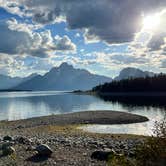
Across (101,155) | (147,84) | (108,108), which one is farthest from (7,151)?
(147,84)

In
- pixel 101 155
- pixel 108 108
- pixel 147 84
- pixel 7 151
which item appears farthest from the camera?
pixel 147 84

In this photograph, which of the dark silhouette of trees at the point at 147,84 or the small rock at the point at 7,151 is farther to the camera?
the dark silhouette of trees at the point at 147,84

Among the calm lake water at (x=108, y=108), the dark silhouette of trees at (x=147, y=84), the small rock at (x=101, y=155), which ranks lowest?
the calm lake water at (x=108, y=108)

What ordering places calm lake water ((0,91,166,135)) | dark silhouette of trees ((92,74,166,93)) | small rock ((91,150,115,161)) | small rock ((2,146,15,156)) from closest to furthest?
small rock ((91,150,115,161)) < small rock ((2,146,15,156)) < calm lake water ((0,91,166,135)) < dark silhouette of trees ((92,74,166,93))

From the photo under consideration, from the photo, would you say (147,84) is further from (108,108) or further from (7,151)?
(7,151)

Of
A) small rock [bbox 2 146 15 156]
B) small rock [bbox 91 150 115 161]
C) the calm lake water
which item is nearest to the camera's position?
small rock [bbox 91 150 115 161]

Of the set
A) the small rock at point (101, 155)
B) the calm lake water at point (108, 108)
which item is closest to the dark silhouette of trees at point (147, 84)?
the calm lake water at point (108, 108)

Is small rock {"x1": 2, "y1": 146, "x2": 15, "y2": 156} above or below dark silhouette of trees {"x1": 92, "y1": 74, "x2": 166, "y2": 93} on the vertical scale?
below

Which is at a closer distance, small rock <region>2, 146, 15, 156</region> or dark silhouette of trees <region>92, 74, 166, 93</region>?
small rock <region>2, 146, 15, 156</region>

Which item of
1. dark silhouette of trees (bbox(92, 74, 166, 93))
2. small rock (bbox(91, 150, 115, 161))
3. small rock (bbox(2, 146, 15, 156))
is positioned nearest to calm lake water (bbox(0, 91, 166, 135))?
small rock (bbox(91, 150, 115, 161))

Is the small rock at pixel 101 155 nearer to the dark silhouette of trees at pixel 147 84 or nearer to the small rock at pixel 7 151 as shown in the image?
the small rock at pixel 7 151

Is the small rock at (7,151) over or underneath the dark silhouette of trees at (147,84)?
underneath

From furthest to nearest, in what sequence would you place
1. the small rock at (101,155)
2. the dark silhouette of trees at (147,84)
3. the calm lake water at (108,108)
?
the dark silhouette of trees at (147,84) → the calm lake water at (108,108) → the small rock at (101,155)

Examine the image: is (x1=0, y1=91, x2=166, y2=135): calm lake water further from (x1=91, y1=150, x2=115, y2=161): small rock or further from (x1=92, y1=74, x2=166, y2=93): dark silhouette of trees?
(x1=92, y1=74, x2=166, y2=93): dark silhouette of trees
